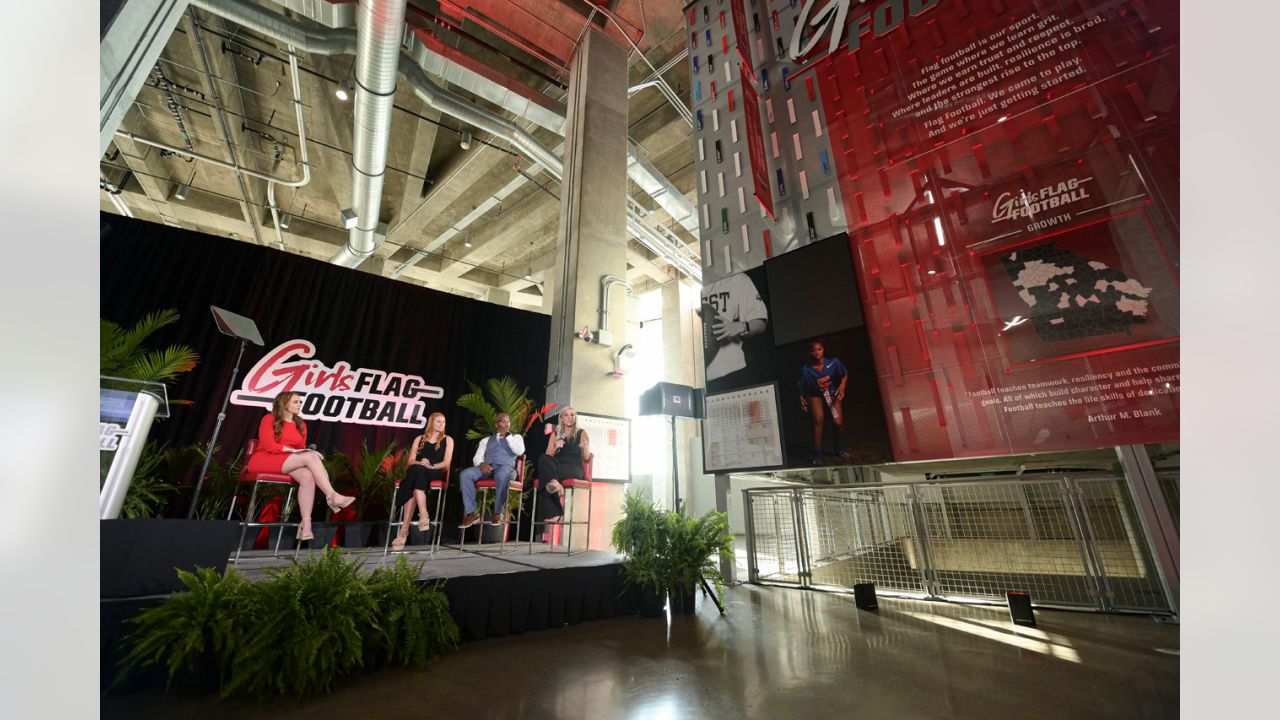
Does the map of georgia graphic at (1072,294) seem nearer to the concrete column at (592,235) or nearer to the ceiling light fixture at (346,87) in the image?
the concrete column at (592,235)

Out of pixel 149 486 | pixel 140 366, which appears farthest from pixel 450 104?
pixel 149 486

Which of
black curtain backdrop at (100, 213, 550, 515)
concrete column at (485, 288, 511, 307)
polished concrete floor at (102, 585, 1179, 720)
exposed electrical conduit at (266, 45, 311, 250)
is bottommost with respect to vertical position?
polished concrete floor at (102, 585, 1179, 720)

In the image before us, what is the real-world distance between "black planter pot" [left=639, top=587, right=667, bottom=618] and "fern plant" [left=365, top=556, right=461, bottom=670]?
1320mm

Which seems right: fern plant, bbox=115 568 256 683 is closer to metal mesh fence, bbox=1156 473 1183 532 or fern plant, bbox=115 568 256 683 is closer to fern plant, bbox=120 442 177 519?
fern plant, bbox=120 442 177 519

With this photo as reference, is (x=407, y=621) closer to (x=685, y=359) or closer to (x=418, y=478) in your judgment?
(x=418, y=478)

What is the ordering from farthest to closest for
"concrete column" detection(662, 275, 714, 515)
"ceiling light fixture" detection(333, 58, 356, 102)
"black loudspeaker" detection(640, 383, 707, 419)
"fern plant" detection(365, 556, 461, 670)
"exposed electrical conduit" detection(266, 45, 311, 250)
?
"concrete column" detection(662, 275, 714, 515) → "ceiling light fixture" detection(333, 58, 356, 102) → "exposed electrical conduit" detection(266, 45, 311, 250) → "black loudspeaker" detection(640, 383, 707, 419) → "fern plant" detection(365, 556, 461, 670)

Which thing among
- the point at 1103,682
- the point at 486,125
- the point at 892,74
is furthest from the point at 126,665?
the point at 486,125

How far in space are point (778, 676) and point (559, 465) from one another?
9.50ft

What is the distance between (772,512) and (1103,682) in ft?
9.08

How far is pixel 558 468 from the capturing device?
4.74m

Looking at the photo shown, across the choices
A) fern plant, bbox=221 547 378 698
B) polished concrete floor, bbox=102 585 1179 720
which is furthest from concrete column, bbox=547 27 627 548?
fern plant, bbox=221 547 378 698

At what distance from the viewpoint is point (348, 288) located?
25.1ft

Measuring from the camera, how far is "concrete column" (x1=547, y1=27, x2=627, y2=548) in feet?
22.6
